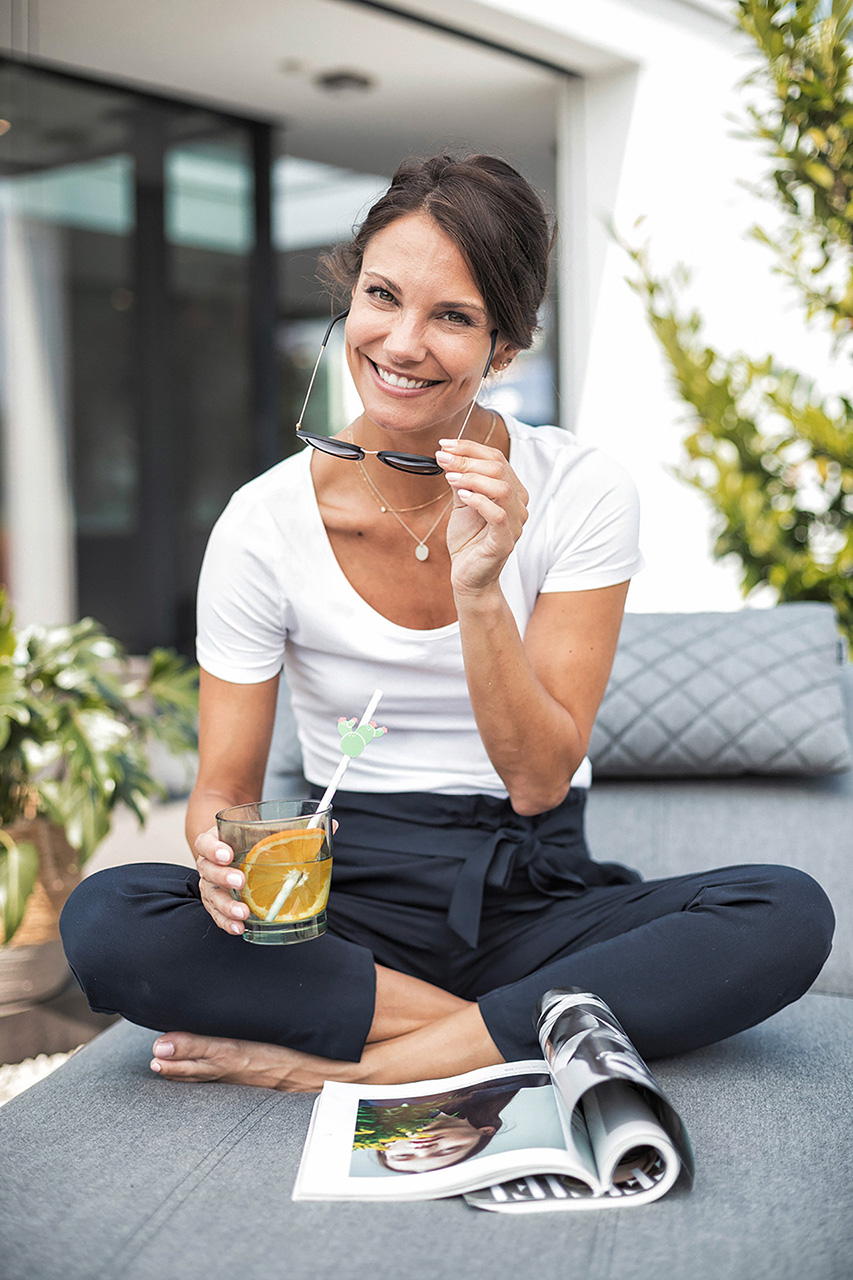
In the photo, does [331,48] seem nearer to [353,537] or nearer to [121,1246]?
[353,537]

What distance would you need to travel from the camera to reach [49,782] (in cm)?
241

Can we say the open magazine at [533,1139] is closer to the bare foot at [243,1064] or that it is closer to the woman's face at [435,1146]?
the woman's face at [435,1146]

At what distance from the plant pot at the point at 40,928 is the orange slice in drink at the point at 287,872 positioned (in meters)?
1.36

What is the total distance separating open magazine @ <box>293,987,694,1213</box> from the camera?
104 cm

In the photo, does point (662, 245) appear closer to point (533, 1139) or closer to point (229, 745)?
point (229, 745)

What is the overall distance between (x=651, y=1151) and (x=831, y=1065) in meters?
0.41

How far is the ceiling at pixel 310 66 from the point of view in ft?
13.3

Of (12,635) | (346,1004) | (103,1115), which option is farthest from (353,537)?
(12,635)

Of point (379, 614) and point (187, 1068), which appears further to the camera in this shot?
point (379, 614)

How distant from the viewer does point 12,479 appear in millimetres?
4578

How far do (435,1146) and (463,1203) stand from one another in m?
0.08

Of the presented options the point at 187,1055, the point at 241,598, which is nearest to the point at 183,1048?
the point at 187,1055

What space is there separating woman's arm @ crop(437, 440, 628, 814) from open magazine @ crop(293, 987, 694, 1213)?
307mm

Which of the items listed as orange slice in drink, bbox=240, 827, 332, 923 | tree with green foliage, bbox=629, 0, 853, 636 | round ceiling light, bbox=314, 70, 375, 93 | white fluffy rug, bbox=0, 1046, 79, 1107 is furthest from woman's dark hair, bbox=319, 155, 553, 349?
round ceiling light, bbox=314, 70, 375, 93
